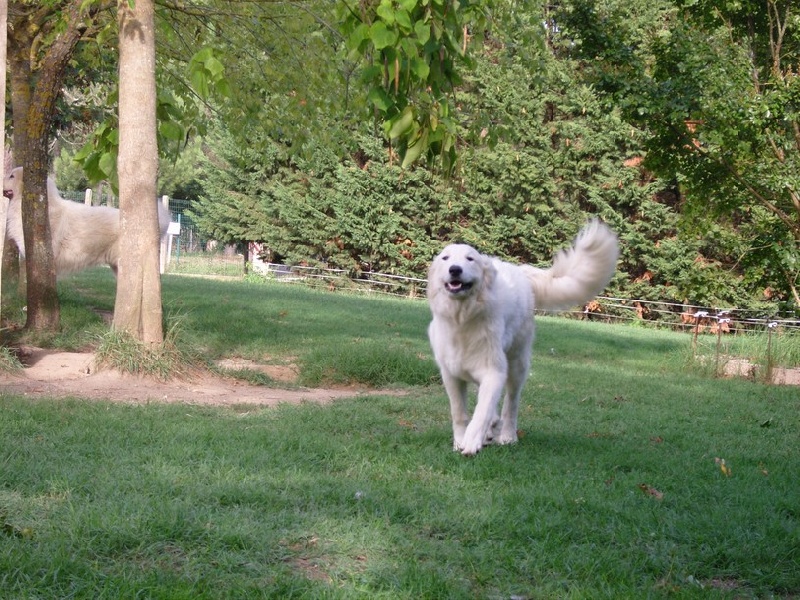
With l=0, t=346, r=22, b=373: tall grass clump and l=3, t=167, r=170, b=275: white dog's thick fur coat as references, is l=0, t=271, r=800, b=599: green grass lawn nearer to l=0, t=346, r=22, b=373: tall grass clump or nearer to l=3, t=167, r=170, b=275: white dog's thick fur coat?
l=0, t=346, r=22, b=373: tall grass clump

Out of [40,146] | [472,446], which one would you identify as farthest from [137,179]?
[472,446]

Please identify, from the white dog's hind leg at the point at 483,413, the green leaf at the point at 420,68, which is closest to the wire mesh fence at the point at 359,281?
the white dog's hind leg at the point at 483,413

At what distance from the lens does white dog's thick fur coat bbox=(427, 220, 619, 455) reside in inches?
241

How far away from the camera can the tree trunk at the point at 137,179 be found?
8.45 metres

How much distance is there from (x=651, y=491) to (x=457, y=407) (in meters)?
1.52

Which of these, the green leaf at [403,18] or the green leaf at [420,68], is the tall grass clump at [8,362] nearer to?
the green leaf at [420,68]

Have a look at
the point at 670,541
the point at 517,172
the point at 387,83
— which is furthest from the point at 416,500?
the point at 517,172

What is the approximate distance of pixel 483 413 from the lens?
232 inches

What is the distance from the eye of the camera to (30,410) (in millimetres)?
6324

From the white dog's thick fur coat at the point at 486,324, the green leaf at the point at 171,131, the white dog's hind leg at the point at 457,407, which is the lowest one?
the white dog's hind leg at the point at 457,407

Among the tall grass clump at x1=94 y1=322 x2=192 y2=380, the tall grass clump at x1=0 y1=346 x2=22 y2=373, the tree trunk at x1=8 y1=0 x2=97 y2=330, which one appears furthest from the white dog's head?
the tree trunk at x1=8 y1=0 x2=97 y2=330

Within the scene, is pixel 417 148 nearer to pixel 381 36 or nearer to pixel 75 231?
pixel 381 36

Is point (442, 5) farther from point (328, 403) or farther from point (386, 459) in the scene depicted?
point (328, 403)

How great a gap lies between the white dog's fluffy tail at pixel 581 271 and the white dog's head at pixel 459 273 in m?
0.91
